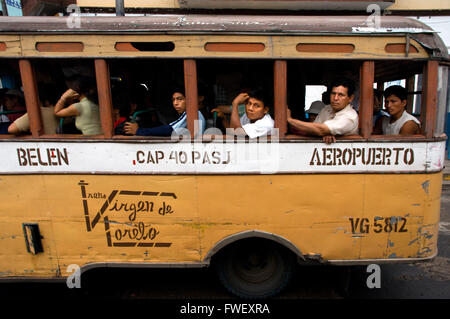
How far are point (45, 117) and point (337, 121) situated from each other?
2703mm

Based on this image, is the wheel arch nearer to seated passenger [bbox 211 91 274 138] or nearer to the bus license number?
the bus license number

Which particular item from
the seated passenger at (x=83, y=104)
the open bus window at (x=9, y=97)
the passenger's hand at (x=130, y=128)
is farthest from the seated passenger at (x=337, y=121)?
the open bus window at (x=9, y=97)

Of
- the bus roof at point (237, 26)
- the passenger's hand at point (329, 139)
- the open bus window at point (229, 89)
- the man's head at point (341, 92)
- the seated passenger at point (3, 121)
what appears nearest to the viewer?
the bus roof at point (237, 26)

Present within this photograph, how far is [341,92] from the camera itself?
102 inches

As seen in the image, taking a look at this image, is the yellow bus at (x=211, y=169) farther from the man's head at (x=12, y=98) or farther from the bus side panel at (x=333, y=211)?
the man's head at (x=12, y=98)

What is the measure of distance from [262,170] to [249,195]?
0.86 ft

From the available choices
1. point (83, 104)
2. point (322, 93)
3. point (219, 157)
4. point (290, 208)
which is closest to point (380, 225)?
point (290, 208)

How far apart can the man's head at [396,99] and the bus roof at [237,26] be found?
1.33 feet

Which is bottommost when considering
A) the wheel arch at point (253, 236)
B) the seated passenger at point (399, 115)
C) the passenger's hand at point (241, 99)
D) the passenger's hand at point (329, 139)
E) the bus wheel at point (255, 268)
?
the bus wheel at point (255, 268)

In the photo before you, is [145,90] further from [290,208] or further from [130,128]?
[290,208]

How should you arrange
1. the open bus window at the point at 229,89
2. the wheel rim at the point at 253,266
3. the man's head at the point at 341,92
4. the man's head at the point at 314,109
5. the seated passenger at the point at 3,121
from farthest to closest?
1. the man's head at the point at 314,109
2. the wheel rim at the point at 253,266
3. the seated passenger at the point at 3,121
4. the open bus window at the point at 229,89
5. the man's head at the point at 341,92

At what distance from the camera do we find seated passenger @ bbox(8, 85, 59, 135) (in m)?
2.53

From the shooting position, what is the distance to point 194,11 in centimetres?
633

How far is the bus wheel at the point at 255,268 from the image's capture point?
9.55 feet
